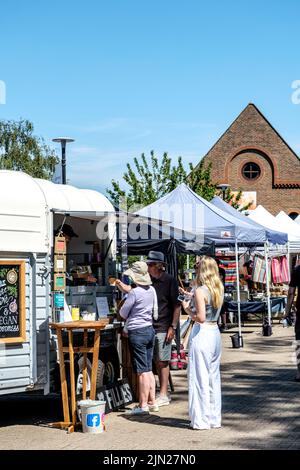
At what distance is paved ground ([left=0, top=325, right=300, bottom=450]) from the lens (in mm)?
8281

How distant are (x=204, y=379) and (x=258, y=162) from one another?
41.3 metres

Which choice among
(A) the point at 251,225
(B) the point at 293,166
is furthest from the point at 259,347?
(B) the point at 293,166

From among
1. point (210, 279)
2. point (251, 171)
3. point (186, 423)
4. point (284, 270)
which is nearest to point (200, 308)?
point (210, 279)

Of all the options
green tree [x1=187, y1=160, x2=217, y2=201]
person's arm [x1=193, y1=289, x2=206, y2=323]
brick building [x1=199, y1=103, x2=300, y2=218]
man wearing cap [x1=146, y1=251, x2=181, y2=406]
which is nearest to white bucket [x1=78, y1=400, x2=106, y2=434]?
person's arm [x1=193, y1=289, x2=206, y2=323]

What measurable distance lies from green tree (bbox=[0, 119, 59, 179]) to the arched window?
13854 millimetres

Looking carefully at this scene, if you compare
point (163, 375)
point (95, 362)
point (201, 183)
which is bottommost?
point (163, 375)

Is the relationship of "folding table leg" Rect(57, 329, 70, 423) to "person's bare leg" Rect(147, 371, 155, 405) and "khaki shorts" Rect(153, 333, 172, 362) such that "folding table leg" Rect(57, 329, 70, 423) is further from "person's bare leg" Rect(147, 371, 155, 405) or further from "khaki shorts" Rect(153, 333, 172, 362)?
"khaki shorts" Rect(153, 333, 172, 362)

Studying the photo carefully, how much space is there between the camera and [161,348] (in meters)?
10.4

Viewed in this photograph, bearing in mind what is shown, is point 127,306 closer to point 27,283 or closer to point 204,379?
point 27,283

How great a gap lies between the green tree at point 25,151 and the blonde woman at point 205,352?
30.7m

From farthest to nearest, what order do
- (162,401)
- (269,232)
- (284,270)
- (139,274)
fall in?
(284,270) < (269,232) < (162,401) < (139,274)

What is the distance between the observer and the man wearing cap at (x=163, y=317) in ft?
34.2

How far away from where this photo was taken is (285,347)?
55.5ft
